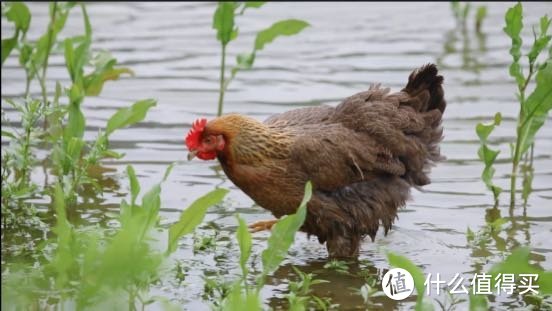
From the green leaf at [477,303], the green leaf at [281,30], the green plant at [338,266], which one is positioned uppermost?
the green leaf at [281,30]

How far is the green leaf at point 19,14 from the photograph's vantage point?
27.5 ft

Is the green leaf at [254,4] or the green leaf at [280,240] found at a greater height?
the green leaf at [254,4]

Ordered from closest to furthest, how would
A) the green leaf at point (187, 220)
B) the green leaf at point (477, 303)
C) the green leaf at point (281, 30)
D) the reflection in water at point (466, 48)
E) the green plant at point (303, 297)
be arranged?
1. the green leaf at point (477, 303)
2. the green plant at point (303, 297)
3. the green leaf at point (187, 220)
4. the green leaf at point (281, 30)
5. the reflection in water at point (466, 48)

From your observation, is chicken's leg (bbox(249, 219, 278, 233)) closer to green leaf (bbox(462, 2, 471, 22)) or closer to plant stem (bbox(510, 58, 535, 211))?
plant stem (bbox(510, 58, 535, 211))

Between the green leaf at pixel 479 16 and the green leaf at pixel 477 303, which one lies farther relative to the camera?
the green leaf at pixel 479 16

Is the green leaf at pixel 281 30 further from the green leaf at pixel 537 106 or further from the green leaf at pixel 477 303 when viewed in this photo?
the green leaf at pixel 477 303

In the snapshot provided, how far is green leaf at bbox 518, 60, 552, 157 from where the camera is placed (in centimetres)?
730

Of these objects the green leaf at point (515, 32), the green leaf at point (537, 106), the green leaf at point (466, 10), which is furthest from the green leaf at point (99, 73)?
the green leaf at point (466, 10)

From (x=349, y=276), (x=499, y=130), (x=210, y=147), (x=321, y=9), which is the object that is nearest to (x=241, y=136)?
(x=210, y=147)

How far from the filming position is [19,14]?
841 centimetres

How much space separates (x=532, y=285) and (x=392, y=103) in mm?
1640
